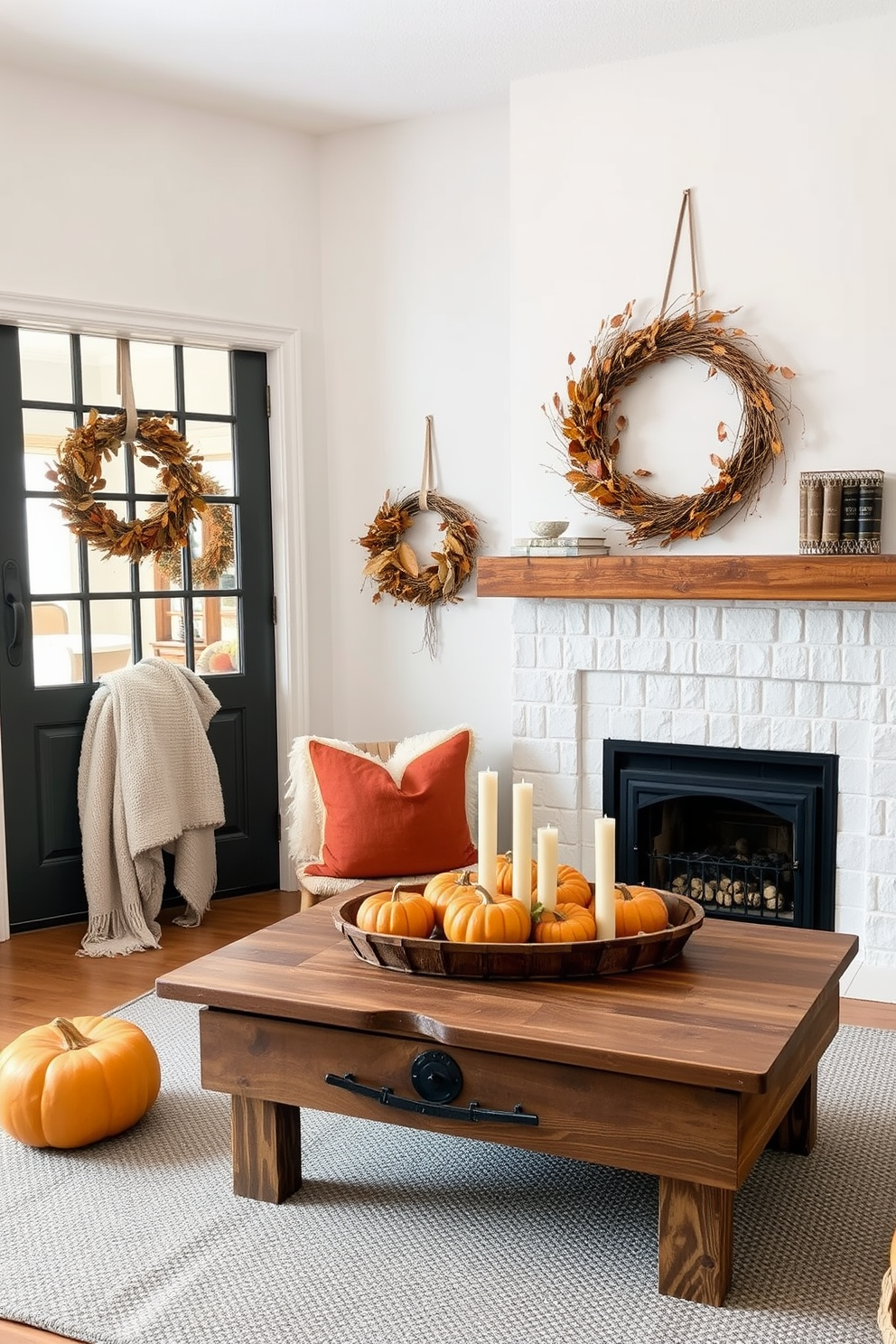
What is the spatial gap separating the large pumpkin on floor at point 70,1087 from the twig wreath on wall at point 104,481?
6.25 ft

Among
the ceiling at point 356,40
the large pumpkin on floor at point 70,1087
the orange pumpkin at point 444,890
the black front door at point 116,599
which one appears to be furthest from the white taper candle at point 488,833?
the ceiling at point 356,40

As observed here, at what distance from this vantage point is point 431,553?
4508 mm

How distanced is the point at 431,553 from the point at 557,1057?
271 cm

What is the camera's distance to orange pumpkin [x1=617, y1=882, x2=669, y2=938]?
2.35m

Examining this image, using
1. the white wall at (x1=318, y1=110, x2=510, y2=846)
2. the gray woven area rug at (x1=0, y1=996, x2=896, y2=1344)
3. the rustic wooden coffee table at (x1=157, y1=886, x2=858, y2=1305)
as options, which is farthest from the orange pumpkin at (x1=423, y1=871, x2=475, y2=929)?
the white wall at (x1=318, y1=110, x2=510, y2=846)

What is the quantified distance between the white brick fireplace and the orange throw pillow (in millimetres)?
456

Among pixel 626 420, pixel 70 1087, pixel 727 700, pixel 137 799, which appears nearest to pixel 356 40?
pixel 626 420

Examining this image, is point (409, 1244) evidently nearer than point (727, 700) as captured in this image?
Yes

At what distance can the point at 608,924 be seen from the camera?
7.51 ft

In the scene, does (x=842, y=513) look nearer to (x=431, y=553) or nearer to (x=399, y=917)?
(x=431, y=553)

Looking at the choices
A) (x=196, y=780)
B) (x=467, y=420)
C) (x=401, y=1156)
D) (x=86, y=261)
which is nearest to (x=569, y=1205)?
(x=401, y=1156)

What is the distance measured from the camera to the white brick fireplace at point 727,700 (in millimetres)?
3701

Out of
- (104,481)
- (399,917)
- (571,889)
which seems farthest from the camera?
(104,481)

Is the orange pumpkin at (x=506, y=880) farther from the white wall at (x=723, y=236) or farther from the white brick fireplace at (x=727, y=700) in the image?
the white wall at (x=723, y=236)
